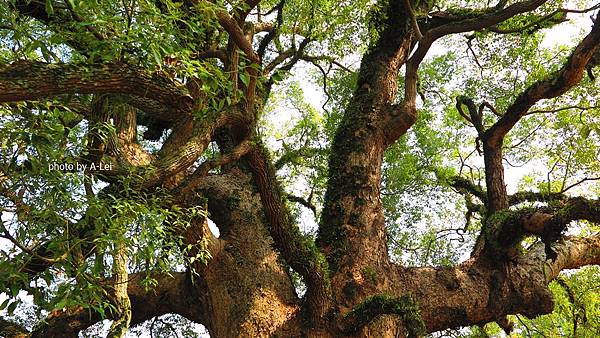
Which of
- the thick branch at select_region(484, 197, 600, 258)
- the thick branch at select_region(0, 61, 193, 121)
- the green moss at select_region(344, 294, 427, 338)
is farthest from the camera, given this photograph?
the thick branch at select_region(484, 197, 600, 258)

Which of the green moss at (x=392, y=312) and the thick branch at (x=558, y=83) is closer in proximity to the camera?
the green moss at (x=392, y=312)

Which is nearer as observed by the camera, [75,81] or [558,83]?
[75,81]

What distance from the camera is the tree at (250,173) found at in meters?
2.75

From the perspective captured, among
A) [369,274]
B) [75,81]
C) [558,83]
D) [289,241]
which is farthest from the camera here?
[558,83]

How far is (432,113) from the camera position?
890cm

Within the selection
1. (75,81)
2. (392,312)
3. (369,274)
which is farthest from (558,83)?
(75,81)

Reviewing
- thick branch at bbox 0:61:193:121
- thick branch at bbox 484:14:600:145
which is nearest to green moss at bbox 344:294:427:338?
thick branch at bbox 0:61:193:121

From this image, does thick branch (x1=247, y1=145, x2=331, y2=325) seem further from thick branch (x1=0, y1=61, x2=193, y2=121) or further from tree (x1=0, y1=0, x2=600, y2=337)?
thick branch (x1=0, y1=61, x2=193, y2=121)

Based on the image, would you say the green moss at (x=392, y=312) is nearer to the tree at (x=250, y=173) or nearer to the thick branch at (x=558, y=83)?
the tree at (x=250, y=173)

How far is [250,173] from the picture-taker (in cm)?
Result: 561

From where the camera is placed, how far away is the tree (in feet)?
9.01

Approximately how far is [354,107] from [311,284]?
2.31 m

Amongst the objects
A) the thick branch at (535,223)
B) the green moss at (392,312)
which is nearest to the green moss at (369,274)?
the green moss at (392,312)

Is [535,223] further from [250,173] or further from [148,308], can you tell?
[148,308]
